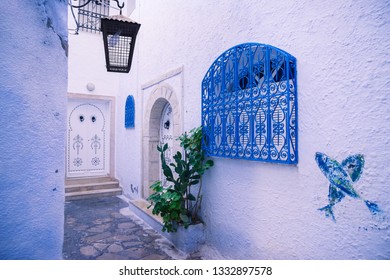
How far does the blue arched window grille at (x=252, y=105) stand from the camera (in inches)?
89.1

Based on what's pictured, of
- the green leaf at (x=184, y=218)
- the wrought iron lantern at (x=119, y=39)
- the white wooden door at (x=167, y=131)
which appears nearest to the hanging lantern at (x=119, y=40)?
the wrought iron lantern at (x=119, y=39)

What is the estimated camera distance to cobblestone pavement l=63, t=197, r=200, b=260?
338 cm

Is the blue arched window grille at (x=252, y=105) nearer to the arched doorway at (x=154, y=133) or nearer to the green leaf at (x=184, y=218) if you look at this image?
the green leaf at (x=184, y=218)

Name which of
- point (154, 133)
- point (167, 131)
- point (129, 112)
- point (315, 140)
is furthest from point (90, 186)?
point (315, 140)

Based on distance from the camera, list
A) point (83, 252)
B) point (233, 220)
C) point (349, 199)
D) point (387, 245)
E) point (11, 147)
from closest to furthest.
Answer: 1. point (11, 147)
2. point (387, 245)
3. point (349, 199)
4. point (233, 220)
5. point (83, 252)

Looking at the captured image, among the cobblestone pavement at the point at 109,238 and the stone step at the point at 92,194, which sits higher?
the stone step at the point at 92,194

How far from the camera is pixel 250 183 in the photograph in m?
2.74

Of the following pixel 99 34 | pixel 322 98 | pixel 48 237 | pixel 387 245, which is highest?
pixel 99 34

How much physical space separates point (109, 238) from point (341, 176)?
349 cm

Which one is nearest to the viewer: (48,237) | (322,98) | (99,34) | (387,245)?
(48,237)

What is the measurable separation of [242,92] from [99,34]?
20.9 feet

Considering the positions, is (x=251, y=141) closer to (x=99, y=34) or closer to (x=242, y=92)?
(x=242, y=92)

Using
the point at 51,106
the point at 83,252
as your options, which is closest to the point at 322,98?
the point at 51,106

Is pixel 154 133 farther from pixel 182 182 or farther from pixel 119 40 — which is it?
pixel 119 40
